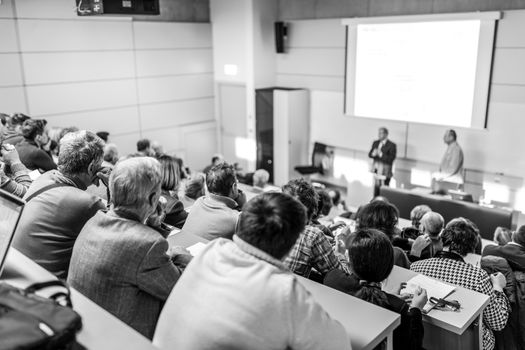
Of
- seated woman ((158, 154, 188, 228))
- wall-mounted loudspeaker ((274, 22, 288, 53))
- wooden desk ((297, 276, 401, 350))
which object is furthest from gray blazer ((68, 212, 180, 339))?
wall-mounted loudspeaker ((274, 22, 288, 53))

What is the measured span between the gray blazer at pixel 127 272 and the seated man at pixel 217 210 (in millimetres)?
1177

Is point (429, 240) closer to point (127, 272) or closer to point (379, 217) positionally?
point (379, 217)

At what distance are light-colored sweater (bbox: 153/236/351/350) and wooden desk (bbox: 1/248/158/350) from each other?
7.9 inches

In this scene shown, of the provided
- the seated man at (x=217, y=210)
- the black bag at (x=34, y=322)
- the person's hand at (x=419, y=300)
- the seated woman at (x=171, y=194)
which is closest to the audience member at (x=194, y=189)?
the seated woman at (x=171, y=194)

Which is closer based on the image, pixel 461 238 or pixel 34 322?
pixel 34 322

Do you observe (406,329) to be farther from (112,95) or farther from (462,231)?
(112,95)

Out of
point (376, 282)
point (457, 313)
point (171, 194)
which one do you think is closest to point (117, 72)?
point (171, 194)

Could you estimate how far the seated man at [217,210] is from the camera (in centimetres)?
303

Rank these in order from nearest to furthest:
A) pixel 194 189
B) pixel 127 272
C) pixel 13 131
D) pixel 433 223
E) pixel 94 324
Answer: pixel 94 324 < pixel 127 272 < pixel 433 223 < pixel 194 189 < pixel 13 131

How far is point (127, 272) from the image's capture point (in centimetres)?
177

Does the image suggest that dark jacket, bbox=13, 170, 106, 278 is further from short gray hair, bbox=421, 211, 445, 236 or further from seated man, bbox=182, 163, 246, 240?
short gray hair, bbox=421, 211, 445, 236

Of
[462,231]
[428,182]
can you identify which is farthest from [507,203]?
[462,231]

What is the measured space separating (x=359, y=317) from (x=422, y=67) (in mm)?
6671

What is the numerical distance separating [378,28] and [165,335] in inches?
293
